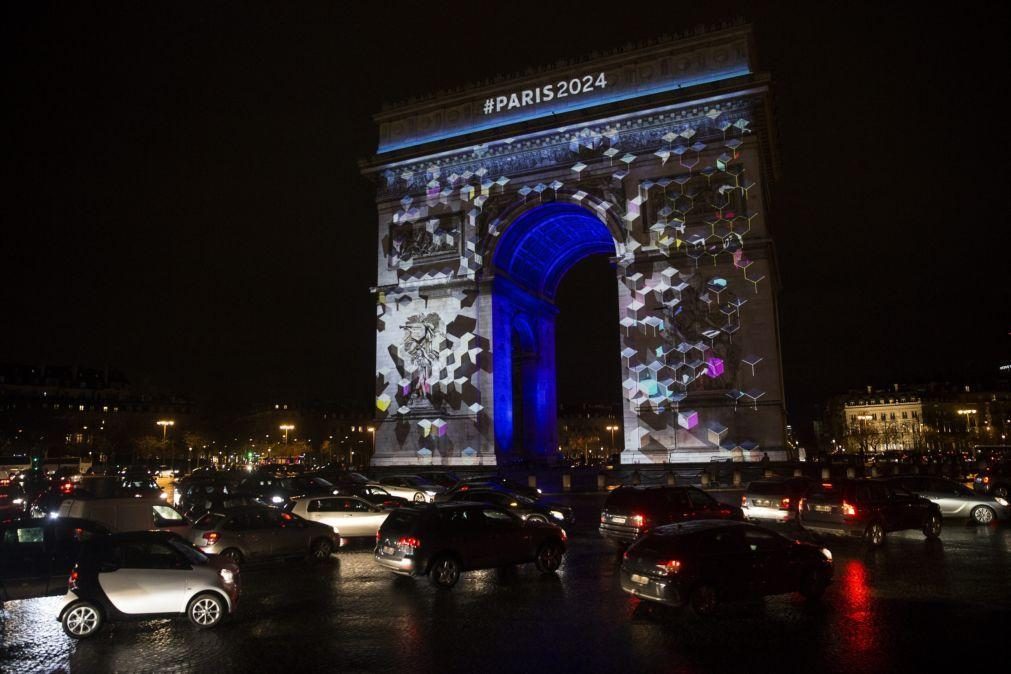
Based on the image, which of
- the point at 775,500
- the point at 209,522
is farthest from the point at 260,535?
the point at 775,500

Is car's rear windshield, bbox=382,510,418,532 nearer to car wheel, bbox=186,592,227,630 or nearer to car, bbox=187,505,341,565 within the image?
car, bbox=187,505,341,565

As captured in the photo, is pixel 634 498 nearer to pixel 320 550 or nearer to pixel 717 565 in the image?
pixel 717 565

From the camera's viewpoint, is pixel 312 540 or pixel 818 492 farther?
pixel 818 492

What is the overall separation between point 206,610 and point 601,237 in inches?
1408

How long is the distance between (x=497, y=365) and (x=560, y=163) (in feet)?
34.1

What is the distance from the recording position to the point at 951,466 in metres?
40.8

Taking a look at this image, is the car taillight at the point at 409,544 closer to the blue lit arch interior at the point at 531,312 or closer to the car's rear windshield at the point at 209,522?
the car's rear windshield at the point at 209,522

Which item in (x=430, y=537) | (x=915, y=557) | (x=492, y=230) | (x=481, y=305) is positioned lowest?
(x=915, y=557)

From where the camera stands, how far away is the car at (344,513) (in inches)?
714

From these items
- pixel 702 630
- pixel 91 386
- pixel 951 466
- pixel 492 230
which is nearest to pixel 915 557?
pixel 702 630

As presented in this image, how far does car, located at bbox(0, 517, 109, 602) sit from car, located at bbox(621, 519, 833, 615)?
313 inches

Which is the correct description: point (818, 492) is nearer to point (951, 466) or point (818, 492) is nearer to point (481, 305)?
point (481, 305)

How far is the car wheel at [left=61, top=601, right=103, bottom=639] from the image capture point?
372 inches

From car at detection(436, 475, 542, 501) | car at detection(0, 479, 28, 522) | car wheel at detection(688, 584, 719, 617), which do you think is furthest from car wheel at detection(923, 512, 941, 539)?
car at detection(0, 479, 28, 522)
